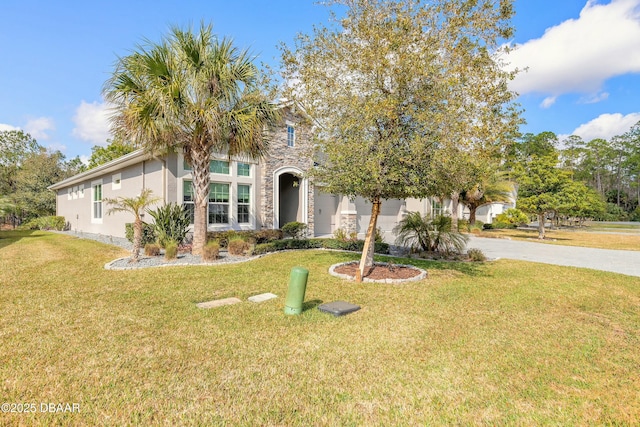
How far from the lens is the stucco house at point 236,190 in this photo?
1305 cm

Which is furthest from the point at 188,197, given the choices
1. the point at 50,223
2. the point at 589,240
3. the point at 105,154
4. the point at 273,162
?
the point at 105,154

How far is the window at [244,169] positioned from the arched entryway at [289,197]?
1.38 meters

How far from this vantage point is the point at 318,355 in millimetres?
3758

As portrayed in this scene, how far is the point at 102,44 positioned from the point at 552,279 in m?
15.2

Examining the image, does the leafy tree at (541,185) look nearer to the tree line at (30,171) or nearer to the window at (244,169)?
the window at (244,169)

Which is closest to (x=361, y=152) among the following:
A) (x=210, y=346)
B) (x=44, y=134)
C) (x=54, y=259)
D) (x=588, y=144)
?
(x=210, y=346)

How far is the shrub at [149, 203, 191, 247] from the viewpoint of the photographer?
37.3ft

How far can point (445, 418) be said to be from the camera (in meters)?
2.70

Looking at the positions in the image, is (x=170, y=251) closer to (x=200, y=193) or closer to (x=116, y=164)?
(x=200, y=193)

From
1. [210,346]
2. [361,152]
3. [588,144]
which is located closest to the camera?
[210,346]

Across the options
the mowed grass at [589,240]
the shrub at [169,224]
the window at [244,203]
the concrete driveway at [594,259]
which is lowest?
the concrete driveway at [594,259]

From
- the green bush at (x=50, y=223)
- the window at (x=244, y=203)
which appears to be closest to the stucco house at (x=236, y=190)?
the window at (x=244, y=203)

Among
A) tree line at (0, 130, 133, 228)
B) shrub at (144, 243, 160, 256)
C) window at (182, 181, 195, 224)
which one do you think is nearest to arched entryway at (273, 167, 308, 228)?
window at (182, 181, 195, 224)

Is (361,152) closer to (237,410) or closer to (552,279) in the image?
(237,410)
